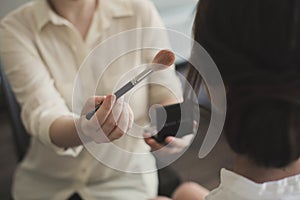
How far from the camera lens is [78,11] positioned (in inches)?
37.5

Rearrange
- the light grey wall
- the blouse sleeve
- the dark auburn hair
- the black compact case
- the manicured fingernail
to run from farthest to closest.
→ 1. the light grey wall
2. the blouse sleeve
3. the black compact case
4. the manicured fingernail
5. the dark auburn hair

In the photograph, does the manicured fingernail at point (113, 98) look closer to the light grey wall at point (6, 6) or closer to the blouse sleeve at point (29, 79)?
the blouse sleeve at point (29, 79)

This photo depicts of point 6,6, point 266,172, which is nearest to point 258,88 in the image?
point 266,172

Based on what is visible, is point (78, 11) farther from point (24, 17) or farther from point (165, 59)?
point (165, 59)

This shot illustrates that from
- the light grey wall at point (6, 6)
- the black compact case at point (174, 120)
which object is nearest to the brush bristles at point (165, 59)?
the black compact case at point (174, 120)

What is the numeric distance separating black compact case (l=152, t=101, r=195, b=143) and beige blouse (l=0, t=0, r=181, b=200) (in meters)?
0.09

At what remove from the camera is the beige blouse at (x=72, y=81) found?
0.91 meters

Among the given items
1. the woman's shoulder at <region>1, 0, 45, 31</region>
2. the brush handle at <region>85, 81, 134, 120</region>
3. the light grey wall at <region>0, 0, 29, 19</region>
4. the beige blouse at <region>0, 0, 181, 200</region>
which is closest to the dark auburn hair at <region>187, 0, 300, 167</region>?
the brush handle at <region>85, 81, 134, 120</region>

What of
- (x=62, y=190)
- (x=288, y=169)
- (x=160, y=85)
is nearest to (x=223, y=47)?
(x=288, y=169)

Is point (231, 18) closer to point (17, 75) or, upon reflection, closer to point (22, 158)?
point (17, 75)

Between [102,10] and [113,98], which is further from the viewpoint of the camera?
[102,10]

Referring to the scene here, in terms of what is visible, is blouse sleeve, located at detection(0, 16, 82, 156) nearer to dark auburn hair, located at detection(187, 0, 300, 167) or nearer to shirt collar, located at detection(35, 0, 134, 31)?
shirt collar, located at detection(35, 0, 134, 31)

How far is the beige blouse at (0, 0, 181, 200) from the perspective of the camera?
2.97 feet

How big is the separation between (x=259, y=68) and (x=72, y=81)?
51cm
